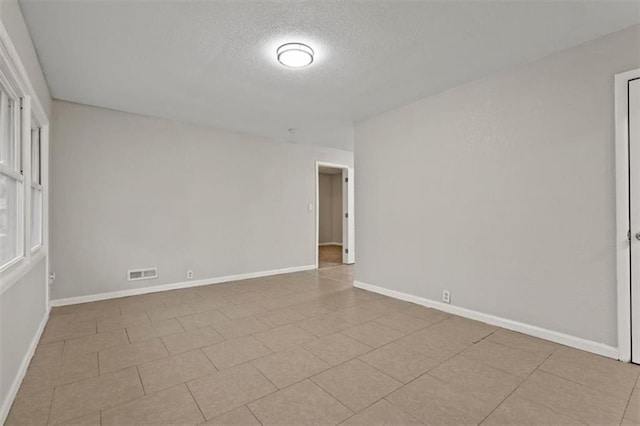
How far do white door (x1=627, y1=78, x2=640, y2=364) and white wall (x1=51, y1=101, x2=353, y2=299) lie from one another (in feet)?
14.8

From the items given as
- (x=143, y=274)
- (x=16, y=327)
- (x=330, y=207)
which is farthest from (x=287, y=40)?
(x=330, y=207)

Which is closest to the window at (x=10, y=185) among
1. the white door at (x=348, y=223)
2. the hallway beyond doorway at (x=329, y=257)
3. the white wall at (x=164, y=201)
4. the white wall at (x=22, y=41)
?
the white wall at (x=22, y=41)

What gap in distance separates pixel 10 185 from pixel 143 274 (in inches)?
93.0

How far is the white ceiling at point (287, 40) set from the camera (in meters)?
2.05

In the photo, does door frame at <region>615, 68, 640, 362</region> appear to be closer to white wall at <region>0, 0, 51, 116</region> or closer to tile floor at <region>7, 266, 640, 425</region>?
tile floor at <region>7, 266, 640, 425</region>

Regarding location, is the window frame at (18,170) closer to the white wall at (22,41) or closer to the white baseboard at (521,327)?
the white wall at (22,41)

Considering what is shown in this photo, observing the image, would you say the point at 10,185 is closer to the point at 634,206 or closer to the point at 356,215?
the point at 356,215

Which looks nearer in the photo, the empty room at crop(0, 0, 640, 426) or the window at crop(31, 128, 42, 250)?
the empty room at crop(0, 0, 640, 426)

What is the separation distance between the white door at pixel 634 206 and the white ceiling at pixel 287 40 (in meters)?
0.59

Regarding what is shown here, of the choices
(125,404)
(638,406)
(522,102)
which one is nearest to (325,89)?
(522,102)

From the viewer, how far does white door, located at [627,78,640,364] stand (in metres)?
2.20

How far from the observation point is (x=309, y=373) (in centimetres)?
211

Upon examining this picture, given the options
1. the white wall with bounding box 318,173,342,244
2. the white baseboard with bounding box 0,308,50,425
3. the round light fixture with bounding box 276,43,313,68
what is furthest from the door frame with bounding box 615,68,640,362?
the white wall with bounding box 318,173,342,244

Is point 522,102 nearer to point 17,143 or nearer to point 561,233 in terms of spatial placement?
point 561,233
